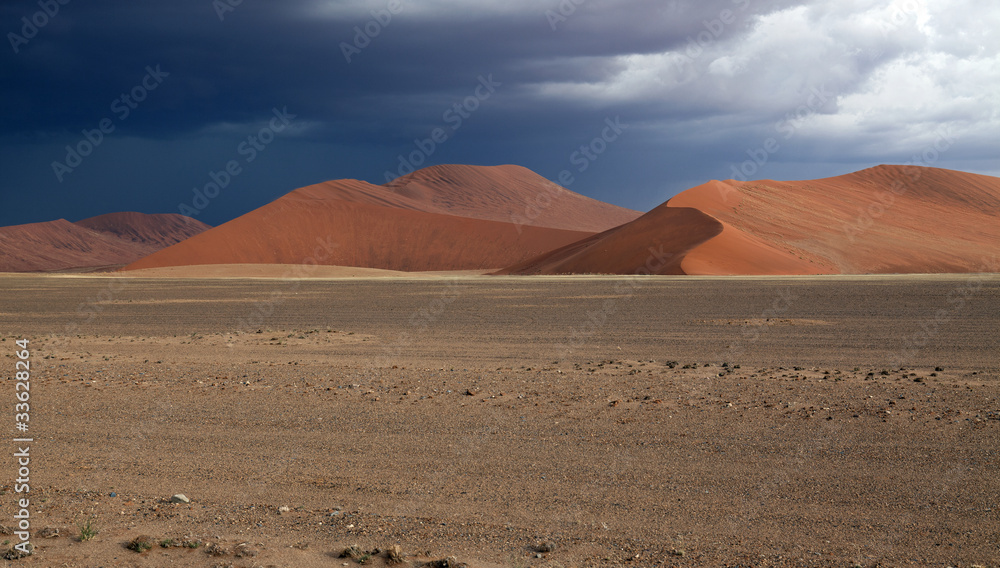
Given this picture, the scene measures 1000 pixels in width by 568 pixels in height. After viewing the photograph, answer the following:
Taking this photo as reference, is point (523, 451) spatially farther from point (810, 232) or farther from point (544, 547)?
point (810, 232)

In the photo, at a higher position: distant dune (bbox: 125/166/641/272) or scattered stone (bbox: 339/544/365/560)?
distant dune (bbox: 125/166/641/272)

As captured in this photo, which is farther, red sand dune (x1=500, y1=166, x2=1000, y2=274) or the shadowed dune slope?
the shadowed dune slope

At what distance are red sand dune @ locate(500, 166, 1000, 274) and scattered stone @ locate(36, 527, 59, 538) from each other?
5841cm

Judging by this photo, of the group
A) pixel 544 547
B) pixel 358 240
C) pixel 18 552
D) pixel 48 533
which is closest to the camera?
pixel 18 552

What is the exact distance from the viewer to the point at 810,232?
79.8 meters

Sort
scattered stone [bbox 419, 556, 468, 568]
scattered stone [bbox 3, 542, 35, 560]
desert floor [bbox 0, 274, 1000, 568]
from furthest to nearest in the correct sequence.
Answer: desert floor [bbox 0, 274, 1000, 568] < scattered stone [bbox 3, 542, 35, 560] < scattered stone [bbox 419, 556, 468, 568]

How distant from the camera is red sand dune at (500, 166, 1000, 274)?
67.5m

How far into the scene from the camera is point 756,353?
47.5 feet

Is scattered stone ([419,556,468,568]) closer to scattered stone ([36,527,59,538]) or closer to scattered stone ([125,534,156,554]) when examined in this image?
scattered stone ([125,534,156,554])

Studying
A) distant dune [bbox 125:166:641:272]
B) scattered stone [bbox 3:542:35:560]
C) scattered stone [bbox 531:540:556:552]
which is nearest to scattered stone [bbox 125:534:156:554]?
scattered stone [bbox 3:542:35:560]

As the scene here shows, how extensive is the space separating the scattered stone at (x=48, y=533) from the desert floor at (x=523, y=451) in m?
0.10

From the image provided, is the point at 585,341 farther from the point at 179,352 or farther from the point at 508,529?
the point at 508,529

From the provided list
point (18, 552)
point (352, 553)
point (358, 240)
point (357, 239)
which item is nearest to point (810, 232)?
point (358, 240)

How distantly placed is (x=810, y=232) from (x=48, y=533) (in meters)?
84.6
